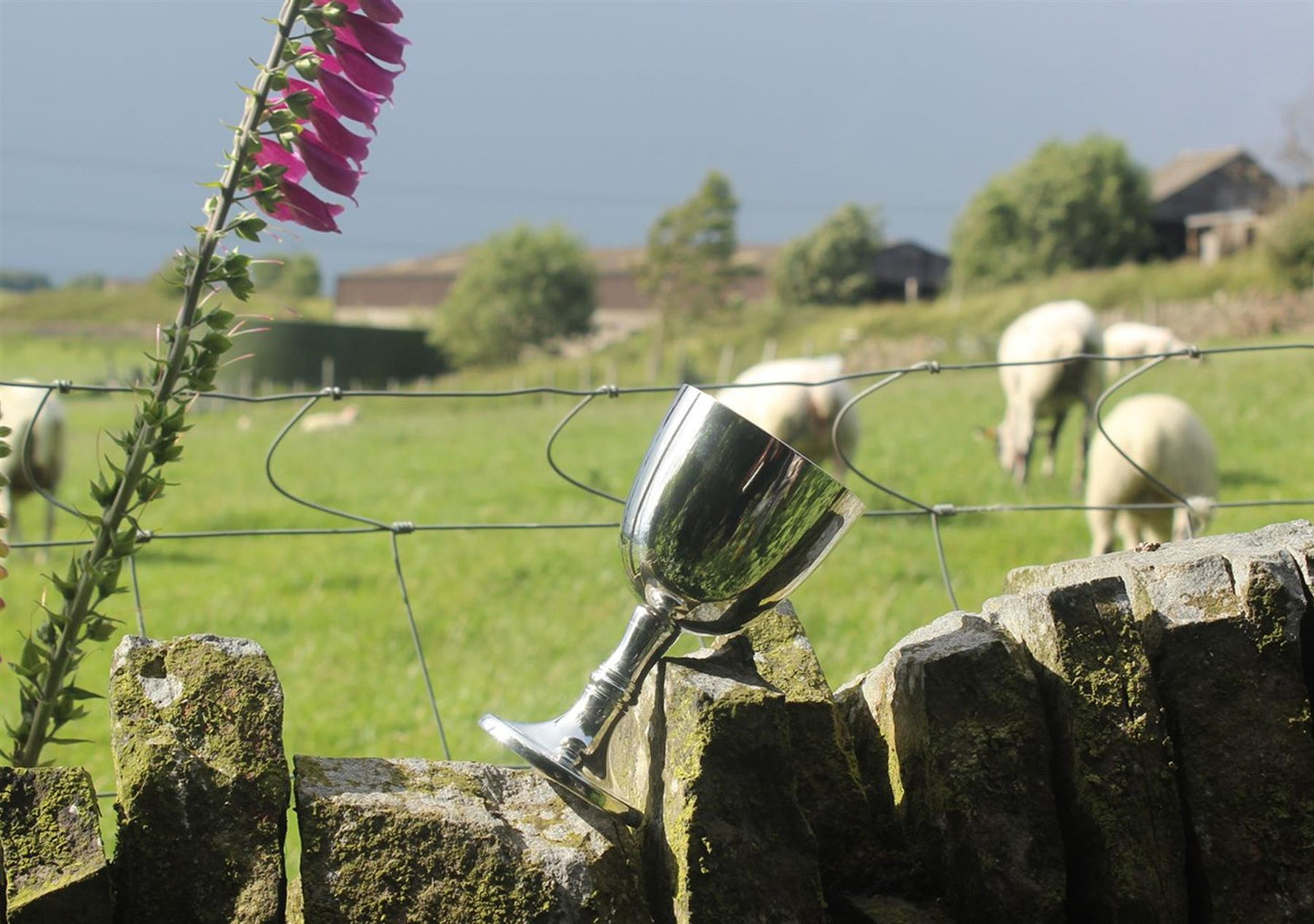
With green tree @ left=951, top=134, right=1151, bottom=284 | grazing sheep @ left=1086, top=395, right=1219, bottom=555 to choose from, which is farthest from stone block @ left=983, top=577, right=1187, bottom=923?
green tree @ left=951, top=134, right=1151, bottom=284

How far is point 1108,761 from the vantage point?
1.76 meters

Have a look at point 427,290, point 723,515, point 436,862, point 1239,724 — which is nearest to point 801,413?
point 1239,724

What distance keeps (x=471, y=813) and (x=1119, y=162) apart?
225ft

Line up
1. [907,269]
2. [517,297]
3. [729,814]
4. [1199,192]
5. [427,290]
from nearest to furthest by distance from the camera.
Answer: [729,814] < [1199,192] < [517,297] < [907,269] < [427,290]

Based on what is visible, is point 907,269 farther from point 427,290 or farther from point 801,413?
point 801,413

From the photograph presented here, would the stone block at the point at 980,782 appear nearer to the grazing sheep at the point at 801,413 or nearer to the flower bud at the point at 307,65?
the flower bud at the point at 307,65

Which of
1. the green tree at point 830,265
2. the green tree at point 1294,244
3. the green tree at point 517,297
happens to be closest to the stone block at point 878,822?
the green tree at point 1294,244

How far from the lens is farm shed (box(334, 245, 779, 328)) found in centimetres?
9800

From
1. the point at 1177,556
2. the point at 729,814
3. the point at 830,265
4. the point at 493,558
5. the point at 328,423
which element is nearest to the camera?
the point at 729,814

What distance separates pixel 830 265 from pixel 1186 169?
66.5 feet

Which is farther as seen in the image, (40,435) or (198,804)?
(40,435)

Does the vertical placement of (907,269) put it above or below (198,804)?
above

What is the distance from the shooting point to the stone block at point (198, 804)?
60.3 inches

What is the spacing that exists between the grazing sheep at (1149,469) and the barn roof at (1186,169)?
63.5 m
